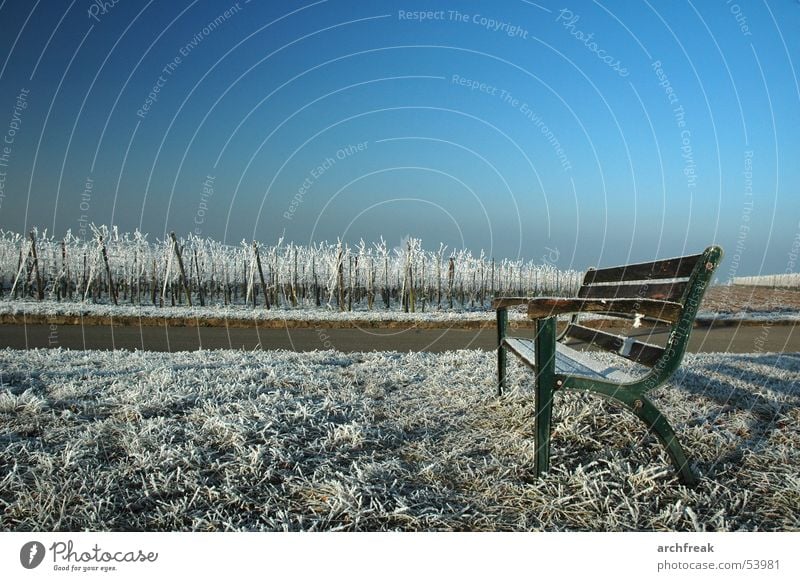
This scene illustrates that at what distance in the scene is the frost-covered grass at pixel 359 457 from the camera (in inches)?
79.2

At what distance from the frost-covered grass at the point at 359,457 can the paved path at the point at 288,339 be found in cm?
377

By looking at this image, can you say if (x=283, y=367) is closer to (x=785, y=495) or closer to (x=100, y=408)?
(x=100, y=408)

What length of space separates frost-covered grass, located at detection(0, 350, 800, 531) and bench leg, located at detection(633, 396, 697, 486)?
7 centimetres

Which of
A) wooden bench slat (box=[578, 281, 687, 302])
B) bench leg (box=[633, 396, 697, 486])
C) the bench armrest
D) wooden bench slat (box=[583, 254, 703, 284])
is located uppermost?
wooden bench slat (box=[583, 254, 703, 284])

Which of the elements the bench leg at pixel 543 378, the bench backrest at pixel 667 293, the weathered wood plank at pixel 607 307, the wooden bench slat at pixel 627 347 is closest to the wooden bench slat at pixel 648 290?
the bench backrest at pixel 667 293

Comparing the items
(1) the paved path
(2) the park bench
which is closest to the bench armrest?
(2) the park bench

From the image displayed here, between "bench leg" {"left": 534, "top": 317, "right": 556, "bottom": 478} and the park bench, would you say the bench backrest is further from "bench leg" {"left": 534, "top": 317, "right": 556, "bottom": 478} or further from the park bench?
"bench leg" {"left": 534, "top": 317, "right": 556, "bottom": 478}

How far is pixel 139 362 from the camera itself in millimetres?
4590

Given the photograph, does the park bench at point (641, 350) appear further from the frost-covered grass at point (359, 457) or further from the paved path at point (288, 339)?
the paved path at point (288, 339)

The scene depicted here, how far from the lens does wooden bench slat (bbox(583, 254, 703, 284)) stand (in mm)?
2305

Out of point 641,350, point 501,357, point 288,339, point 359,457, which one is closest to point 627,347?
point 641,350

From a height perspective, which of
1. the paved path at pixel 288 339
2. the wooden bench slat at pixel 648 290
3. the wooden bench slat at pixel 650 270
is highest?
the wooden bench slat at pixel 650 270
